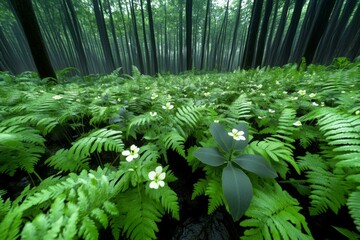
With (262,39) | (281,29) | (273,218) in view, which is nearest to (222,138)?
(273,218)

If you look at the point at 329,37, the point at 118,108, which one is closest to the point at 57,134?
the point at 118,108

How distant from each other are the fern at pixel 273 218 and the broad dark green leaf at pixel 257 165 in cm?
13

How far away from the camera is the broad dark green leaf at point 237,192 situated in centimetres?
84

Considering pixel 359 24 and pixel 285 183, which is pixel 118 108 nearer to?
pixel 285 183

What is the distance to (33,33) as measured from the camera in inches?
164

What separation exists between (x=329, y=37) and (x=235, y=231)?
63.6 ft

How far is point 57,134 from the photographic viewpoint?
1828mm

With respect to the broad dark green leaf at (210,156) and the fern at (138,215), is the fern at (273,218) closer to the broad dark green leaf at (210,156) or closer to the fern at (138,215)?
the broad dark green leaf at (210,156)

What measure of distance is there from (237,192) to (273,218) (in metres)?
0.22

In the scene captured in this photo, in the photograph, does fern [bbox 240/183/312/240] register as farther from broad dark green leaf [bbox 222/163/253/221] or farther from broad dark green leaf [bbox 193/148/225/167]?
broad dark green leaf [bbox 193/148/225/167]

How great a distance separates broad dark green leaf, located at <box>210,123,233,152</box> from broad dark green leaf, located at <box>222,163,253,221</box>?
24 cm

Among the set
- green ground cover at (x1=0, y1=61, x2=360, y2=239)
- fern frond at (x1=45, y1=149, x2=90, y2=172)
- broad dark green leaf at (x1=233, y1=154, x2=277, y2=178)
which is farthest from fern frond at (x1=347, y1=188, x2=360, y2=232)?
fern frond at (x1=45, y1=149, x2=90, y2=172)

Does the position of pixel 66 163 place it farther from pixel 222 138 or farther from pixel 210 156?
pixel 222 138

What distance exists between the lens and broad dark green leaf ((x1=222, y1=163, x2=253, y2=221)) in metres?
0.84
